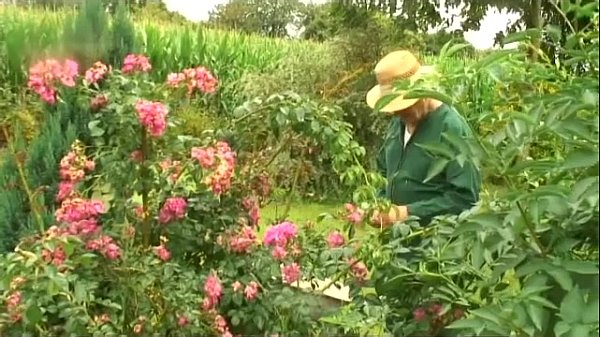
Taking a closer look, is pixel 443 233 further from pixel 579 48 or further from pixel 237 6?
pixel 237 6

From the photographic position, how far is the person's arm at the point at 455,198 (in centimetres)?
296

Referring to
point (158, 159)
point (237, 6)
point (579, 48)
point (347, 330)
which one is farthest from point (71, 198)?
point (237, 6)

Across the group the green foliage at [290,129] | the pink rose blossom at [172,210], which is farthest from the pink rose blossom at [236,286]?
the green foliage at [290,129]

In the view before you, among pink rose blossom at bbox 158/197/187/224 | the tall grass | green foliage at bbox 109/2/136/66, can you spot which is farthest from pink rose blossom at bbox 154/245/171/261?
the tall grass

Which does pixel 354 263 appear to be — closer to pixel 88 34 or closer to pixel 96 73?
pixel 96 73

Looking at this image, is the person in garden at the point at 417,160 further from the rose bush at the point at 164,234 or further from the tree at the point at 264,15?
the tree at the point at 264,15

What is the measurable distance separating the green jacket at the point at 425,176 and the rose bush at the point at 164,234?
1.07 feet

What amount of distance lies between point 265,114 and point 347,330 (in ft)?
2.43

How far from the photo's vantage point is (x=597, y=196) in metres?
1.47

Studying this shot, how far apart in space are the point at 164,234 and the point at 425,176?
0.82 m

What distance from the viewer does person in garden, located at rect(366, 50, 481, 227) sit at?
297cm

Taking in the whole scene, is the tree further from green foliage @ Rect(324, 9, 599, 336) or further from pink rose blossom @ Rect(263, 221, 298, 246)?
green foliage @ Rect(324, 9, 599, 336)

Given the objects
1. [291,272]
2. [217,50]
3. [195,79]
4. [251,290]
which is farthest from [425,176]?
[217,50]

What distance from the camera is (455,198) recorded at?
299 centimetres
